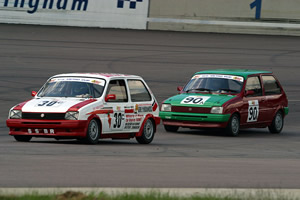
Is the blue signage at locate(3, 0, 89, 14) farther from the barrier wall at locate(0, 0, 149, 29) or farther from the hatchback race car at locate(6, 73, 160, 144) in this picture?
the hatchback race car at locate(6, 73, 160, 144)

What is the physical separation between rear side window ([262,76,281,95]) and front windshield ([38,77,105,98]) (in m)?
6.54

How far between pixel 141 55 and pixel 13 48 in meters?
5.61

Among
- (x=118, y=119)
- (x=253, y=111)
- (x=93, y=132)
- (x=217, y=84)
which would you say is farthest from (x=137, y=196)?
(x=253, y=111)

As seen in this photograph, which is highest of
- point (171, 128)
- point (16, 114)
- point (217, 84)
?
point (217, 84)

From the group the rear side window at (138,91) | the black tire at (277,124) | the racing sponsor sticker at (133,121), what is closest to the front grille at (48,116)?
the racing sponsor sticker at (133,121)

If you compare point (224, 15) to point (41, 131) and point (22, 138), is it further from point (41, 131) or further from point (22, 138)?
point (41, 131)

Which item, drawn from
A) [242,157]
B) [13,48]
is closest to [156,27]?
[13,48]

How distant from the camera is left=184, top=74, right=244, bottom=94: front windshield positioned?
19.8 m

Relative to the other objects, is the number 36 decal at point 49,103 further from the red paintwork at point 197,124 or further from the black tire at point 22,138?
the red paintwork at point 197,124

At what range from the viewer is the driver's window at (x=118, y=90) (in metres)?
15.7

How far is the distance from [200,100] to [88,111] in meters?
5.12

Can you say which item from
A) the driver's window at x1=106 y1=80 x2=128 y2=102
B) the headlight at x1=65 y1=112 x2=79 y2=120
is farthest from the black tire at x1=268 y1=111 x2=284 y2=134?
the headlight at x1=65 y1=112 x2=79 y2=120

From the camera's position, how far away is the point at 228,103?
18969 mm

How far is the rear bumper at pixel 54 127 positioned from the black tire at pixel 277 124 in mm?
7733
